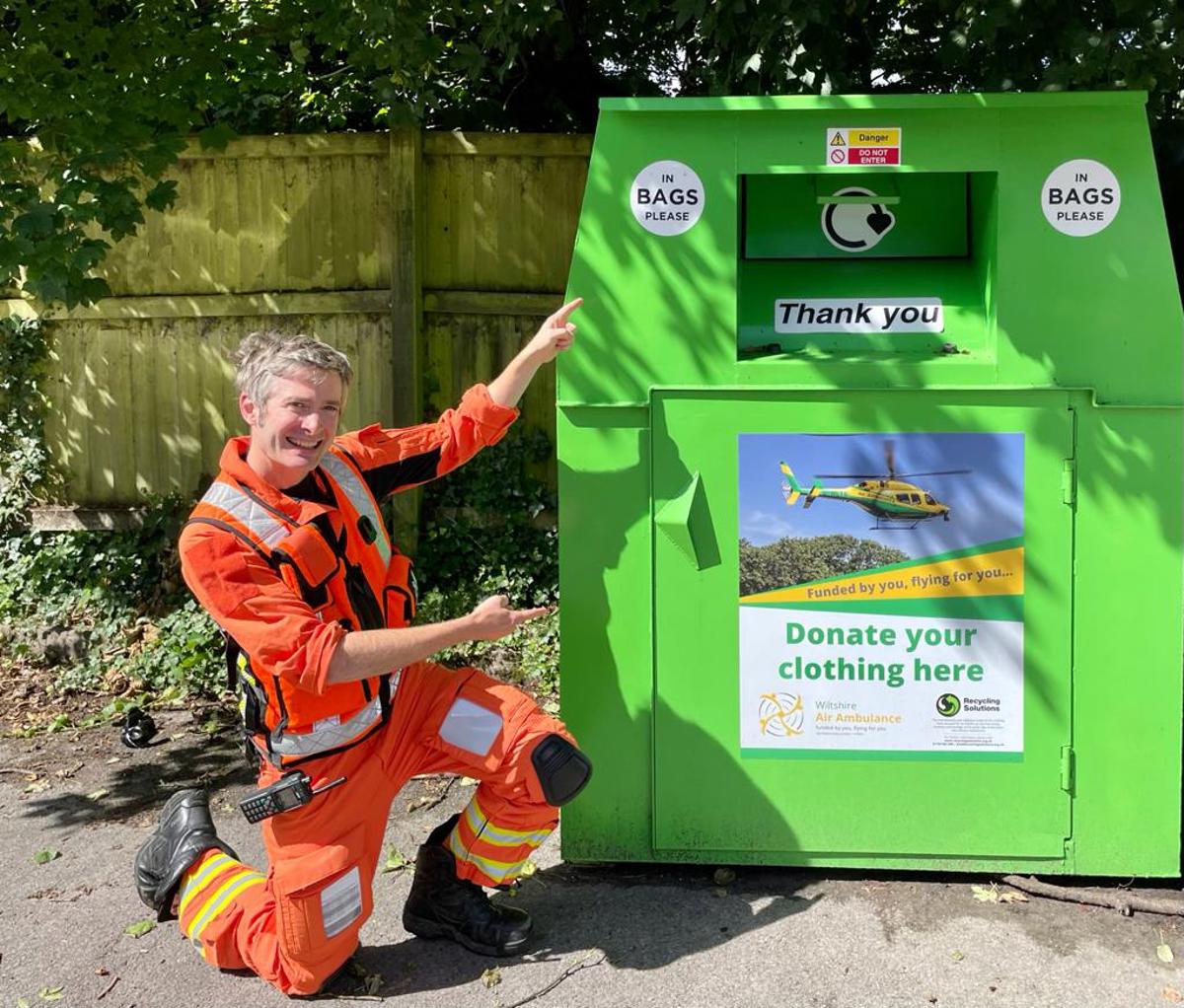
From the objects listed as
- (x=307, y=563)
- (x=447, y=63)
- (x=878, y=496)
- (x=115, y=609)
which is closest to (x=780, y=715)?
(x=878, y=496)

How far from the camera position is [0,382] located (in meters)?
5.30

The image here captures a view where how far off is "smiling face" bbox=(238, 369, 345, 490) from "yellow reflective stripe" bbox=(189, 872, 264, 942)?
2.93ft

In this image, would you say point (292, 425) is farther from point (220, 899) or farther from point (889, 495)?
point (889, 495)

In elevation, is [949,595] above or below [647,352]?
below

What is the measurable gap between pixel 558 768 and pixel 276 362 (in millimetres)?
1109

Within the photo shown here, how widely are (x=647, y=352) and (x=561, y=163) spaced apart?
2635 mm

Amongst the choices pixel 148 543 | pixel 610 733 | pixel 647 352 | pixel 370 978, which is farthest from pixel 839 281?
pixel 148 543

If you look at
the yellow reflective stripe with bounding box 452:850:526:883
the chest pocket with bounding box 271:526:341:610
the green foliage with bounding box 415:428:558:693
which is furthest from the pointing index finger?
the green foliage with bounding box 415:428:558:693

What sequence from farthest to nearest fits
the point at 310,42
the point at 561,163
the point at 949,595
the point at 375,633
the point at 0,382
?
the point at 310,42 → the point at 0,382 → the point at 561,163 → the point at 949,595 → the point at 375,633

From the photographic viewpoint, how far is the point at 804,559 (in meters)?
2.64

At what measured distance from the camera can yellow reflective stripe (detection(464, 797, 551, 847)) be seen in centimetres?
255

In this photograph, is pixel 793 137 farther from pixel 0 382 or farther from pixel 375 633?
pixel 0 382

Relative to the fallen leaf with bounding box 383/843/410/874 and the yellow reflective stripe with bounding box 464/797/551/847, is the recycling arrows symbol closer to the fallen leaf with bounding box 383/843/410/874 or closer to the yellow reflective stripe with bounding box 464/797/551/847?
the yellow reflective stripe with bounding box 464/797/551/847

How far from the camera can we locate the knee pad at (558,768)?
8.06ft
